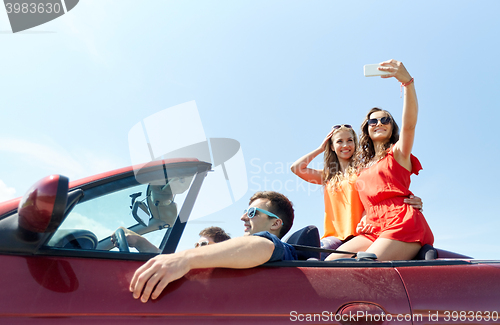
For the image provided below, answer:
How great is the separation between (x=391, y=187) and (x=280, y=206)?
0.87 meters

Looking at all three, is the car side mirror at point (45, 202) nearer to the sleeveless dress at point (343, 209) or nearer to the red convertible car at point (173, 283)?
the red convertible car at point (173, 283)

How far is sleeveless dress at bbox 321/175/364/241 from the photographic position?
3043 mm

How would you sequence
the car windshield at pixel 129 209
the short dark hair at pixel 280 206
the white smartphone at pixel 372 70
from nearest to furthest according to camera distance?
the car windshield at pixel 129 209, the white smartphone at pixel 372 70, the short dark hair at pixel 280 206

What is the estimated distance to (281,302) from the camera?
4.75ft

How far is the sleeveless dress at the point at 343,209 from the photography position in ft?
9.98

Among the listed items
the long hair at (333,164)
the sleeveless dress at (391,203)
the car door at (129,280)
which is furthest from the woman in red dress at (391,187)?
the car door at (129,280)

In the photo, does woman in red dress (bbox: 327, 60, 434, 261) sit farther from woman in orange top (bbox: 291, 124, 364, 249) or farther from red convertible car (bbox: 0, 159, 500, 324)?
red convertible car (bbox: 0, 159, 500, 324)

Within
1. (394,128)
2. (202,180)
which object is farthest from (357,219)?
(202,180)

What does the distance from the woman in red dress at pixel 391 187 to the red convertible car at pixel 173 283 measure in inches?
25.4

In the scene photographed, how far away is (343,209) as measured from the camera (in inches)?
124

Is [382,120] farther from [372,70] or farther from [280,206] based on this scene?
[280,206]

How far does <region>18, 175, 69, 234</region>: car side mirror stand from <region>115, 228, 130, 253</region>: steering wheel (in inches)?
16.3

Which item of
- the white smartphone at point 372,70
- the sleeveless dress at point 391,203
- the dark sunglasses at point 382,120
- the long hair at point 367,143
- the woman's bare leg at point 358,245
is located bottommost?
the woman's bare leg at point 358,245

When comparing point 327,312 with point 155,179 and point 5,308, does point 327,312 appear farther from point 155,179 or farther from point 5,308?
point 5,308
